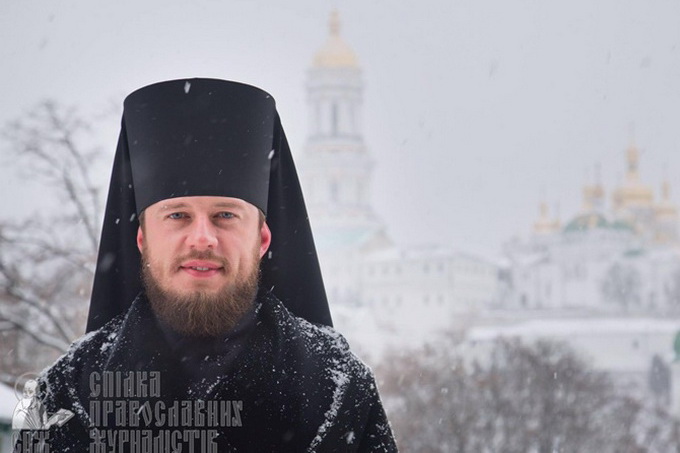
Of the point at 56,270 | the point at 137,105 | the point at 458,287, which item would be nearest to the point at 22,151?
the point at 56,270

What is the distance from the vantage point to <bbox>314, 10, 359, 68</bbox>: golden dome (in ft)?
336

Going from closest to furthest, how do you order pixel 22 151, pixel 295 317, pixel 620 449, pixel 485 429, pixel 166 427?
1. pixel 166 427
2. pixel 295 317
3. pixel 22 151
4. pixel 485 429
5. pixel 620 449

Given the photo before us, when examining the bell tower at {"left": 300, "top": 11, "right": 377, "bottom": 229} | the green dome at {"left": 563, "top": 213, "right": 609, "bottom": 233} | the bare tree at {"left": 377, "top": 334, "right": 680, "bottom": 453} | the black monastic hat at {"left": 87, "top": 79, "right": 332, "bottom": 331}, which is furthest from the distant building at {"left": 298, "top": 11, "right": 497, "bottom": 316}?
the black monastic hat at {"left": 87, "top": 79, "right": 332, "bottom": 331}

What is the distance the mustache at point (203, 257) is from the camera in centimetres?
220

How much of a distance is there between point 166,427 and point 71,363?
0.58ft

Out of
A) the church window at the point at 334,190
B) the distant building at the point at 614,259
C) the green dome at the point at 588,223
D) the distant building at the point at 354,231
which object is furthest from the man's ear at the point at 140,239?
the church window at the point at 334,190

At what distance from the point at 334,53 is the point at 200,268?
102m

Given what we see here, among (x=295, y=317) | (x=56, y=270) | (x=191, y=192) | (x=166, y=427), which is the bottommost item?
(x=166, y=427)

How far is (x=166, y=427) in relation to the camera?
2189mm

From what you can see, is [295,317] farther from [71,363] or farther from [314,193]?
[314,193]

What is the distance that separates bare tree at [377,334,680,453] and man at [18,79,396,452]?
30.8 m

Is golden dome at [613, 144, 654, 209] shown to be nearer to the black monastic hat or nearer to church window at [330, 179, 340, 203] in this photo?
church window at [330, 179, 340, 203]

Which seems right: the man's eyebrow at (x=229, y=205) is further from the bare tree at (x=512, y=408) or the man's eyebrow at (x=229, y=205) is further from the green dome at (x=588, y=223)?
the green dome at (x=588, y=223)

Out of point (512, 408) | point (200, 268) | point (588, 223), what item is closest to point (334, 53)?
point (588, 223)
